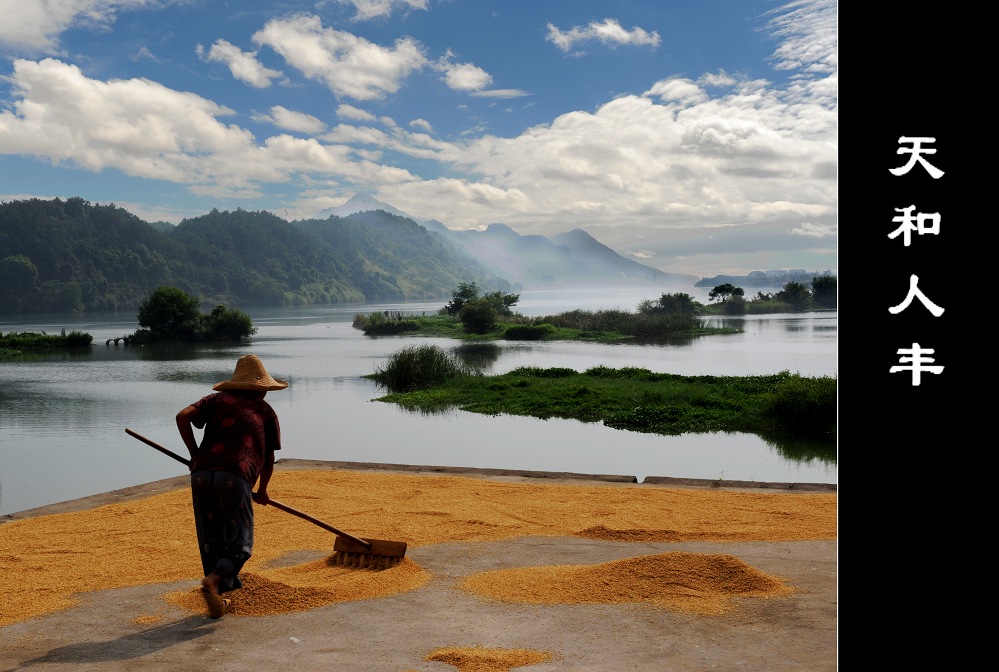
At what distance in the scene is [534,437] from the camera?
576 inches

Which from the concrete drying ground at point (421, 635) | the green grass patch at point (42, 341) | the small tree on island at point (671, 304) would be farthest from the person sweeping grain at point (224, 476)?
the small tree on island at point (671, 304)

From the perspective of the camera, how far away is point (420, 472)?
30.6 feet

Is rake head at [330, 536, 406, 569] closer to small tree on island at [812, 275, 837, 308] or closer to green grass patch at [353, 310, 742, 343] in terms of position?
green grass patch at [353, 310, 742, 343]

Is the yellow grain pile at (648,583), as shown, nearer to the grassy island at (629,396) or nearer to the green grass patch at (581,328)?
the grassy island at (629,396)

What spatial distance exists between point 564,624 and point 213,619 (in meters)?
1.93

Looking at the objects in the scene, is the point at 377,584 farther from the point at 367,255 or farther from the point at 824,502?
the point at 367,255

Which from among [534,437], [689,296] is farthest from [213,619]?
[689,296]

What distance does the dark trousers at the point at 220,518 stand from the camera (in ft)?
16.1

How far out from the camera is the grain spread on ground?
5.32m

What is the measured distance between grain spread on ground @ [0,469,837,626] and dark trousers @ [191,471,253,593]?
24 centimetres

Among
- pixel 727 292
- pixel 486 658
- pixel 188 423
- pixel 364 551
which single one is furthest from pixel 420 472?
pixel 727 292

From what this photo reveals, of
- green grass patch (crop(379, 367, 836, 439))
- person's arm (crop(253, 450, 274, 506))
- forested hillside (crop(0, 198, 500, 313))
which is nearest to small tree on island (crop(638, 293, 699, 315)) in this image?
green grass patch (crop(379, 367, 836, 439))
